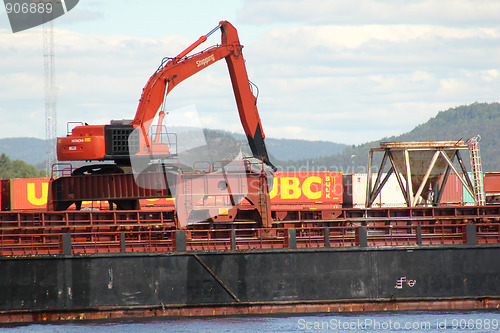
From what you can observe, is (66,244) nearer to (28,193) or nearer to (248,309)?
(248,309)

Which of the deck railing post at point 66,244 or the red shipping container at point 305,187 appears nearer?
the deck railing post at point 66,244

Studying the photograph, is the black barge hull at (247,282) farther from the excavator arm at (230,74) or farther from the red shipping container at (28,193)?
the red shipping container at (28,193)

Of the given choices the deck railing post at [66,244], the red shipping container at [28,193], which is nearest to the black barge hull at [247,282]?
the deck railing post at [66,244]

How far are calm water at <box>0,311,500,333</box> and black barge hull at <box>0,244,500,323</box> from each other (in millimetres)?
475

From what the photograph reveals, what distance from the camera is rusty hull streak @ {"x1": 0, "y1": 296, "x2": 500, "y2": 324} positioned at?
26.6 m

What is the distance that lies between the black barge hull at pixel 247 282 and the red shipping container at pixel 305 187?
74.4ft

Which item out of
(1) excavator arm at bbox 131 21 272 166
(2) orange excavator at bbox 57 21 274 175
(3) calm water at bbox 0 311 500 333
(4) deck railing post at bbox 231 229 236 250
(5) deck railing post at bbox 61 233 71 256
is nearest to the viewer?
(3) calm water at bbox 0 311 500 333

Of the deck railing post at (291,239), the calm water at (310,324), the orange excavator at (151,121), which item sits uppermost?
the orange excavator at (151,121)

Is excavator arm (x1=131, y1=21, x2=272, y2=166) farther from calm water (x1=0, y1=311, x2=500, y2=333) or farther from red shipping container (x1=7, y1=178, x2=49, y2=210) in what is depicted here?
Result: red shipping container (x1=7, y1=178, x2=49, y2=210)

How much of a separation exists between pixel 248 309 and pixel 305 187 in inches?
1041

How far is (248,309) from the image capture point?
90.3 ft

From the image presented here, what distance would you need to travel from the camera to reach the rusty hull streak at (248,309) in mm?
26594

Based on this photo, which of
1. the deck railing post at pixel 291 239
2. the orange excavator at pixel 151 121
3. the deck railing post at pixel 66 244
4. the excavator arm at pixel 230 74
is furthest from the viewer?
the excavator arm at pixel 230 74

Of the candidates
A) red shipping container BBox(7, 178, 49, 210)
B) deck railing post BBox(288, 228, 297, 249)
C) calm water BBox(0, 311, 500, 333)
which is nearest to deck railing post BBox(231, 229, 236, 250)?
deck railing post BBox(288, 228, 297, 249)
